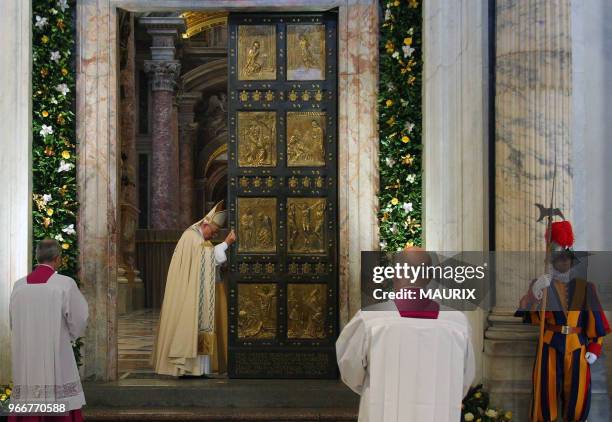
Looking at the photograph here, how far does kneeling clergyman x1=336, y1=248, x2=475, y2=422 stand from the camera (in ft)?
18.0

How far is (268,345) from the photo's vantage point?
30.6ft

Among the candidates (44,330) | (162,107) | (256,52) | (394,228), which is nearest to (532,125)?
(394,228)

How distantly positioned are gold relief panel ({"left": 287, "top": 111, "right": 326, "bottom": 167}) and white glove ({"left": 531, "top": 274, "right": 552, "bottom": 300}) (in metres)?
3.07

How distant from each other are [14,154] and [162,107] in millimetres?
12732

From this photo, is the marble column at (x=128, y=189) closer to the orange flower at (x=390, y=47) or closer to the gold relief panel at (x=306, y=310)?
the gold relief panel at (x=306, y=310)

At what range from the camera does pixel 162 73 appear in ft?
69.7

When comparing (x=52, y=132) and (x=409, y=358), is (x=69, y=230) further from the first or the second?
(x=409, y=358)

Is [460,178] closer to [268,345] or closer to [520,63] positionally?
[520,63]

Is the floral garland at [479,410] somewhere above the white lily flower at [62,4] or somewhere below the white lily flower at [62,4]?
below

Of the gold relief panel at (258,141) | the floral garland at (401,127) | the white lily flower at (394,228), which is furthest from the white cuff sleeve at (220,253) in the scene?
the white lily flower at (394,228)

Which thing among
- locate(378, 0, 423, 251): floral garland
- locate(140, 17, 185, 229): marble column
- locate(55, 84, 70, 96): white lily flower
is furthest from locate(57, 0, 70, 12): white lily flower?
locate(140, 17, 185, 229): marble column

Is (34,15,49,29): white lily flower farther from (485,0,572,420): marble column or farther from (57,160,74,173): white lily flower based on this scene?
(485,0,572,420): marble column

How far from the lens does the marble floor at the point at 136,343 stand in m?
9.81

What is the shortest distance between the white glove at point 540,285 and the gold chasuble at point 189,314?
3.72m
